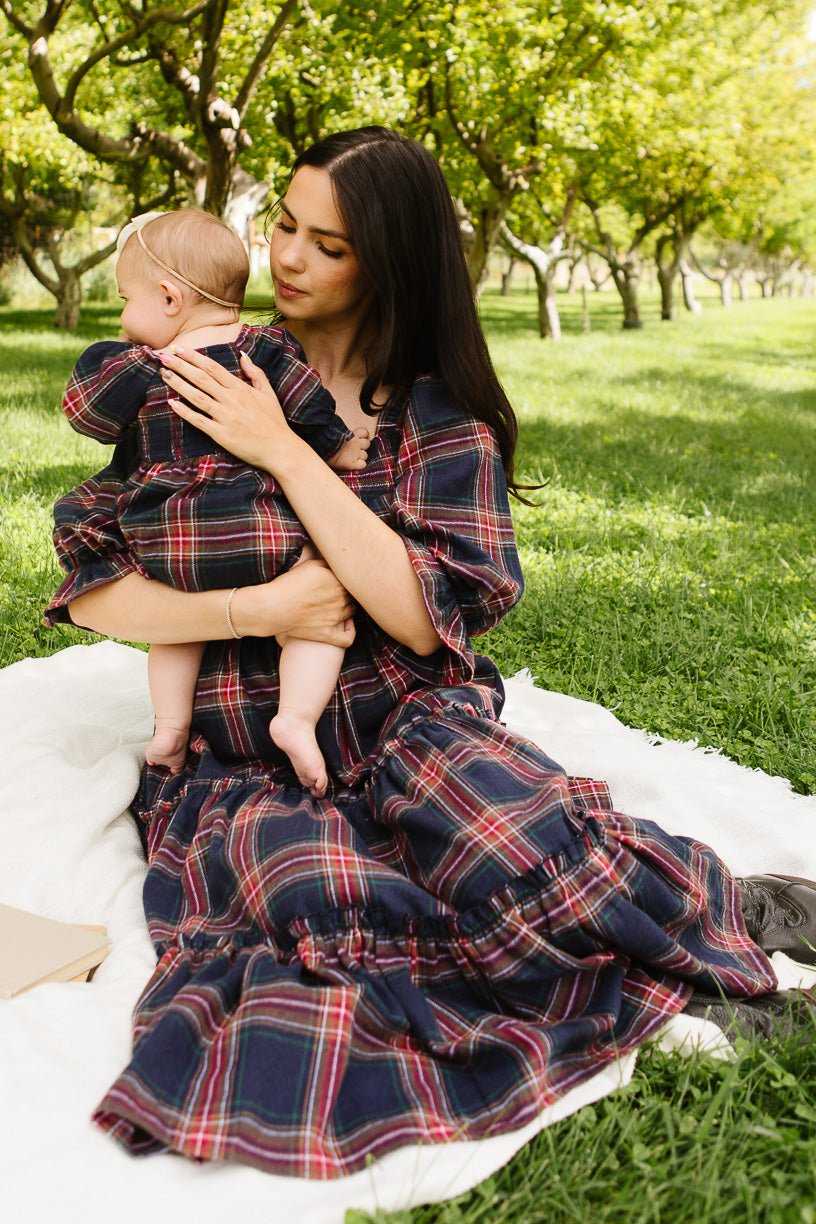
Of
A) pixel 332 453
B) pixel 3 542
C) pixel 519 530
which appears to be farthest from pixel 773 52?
pixel 332 453

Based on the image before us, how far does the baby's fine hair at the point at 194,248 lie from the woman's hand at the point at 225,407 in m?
0.18

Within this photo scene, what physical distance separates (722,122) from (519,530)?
16258mm

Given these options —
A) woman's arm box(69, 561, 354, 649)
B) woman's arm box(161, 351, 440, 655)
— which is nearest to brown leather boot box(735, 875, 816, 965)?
woman's arm box(161, 351, 440, 655)

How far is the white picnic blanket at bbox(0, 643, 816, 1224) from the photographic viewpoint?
63.1 inches

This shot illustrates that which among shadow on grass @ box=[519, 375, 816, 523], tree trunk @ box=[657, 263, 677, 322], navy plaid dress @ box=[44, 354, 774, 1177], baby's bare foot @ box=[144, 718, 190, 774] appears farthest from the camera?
tree trunk @ box=[657, 263, 677, 322]

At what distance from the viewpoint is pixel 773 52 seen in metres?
22.6

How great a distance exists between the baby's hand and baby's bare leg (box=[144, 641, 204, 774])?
0.51 m

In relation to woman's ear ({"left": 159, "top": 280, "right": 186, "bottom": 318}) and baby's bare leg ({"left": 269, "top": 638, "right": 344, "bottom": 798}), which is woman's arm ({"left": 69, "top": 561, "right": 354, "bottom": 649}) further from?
woman's ear ({"left": 159, "top": 280, "right": 186, "bottom": 318})

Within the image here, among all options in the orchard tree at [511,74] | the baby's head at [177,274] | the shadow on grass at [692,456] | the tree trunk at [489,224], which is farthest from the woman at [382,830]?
the tree trunk at [489,224]

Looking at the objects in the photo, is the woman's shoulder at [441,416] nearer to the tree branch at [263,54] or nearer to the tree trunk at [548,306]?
the tree branch at [263,54]

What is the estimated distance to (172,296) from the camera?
237 cm

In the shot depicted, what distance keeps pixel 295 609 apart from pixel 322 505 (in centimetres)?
22

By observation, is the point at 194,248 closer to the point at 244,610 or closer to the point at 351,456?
the point at 351,456

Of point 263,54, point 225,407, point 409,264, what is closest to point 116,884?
point 225,407
